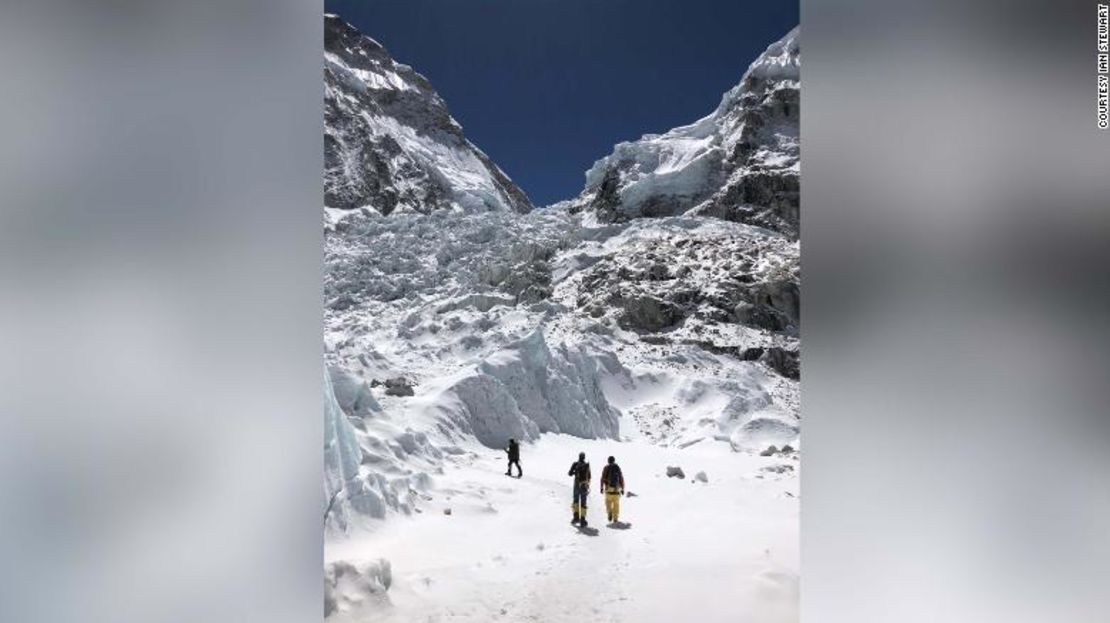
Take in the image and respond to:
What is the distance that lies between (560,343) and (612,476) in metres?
7.88

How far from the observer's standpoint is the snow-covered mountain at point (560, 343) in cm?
453

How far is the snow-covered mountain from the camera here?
453 cm

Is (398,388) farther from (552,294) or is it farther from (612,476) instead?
(552,294)

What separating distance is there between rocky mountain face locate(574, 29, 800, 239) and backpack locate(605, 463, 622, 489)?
30883 mm

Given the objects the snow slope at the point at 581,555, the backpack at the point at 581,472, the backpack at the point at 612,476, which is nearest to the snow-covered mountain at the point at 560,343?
the snow slope at the point at 581,555

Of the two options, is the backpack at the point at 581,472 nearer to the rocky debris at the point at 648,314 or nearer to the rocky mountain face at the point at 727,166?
the rocky debris at the point at 648,314
